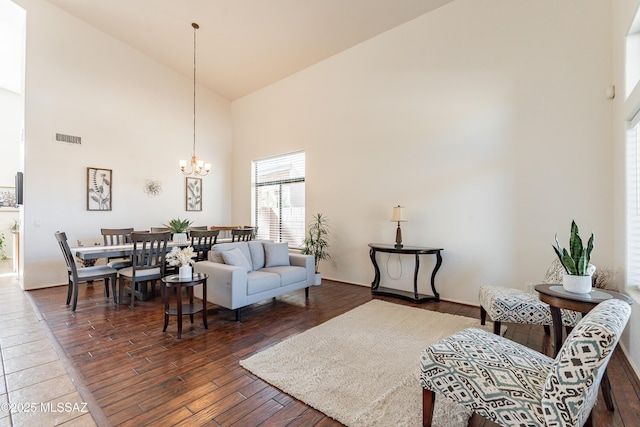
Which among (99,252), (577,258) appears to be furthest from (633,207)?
(99,252)

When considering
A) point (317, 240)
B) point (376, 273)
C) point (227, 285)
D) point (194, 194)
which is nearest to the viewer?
point (227, 285)

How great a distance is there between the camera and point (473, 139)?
4.09m

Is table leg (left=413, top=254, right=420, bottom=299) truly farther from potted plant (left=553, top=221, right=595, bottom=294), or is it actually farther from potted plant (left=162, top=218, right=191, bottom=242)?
potted plant (left=162, top=218, right=191, bottom=242)

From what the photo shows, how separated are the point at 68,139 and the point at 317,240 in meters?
4.97

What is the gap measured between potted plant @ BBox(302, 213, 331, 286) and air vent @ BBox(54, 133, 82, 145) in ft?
15.3

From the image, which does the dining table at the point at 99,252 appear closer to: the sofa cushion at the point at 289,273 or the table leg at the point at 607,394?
the sofa cushion at the point at 289,273

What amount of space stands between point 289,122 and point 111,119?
3.60m

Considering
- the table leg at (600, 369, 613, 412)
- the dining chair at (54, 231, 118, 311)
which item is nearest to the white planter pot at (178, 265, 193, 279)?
the dining chair at (54, 231, 118, 311)

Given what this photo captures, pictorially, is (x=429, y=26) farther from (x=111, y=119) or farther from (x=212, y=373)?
(x=111, y=119)

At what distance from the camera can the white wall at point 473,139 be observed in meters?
3.39

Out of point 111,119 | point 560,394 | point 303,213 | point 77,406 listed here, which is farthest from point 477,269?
point 111,119

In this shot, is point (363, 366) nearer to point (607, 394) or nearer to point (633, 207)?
point (607, 394)

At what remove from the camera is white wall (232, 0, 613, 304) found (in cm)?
339

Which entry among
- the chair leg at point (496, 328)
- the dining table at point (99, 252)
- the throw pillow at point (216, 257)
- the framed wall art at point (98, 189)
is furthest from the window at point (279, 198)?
the chair leg at point (496, 328)
